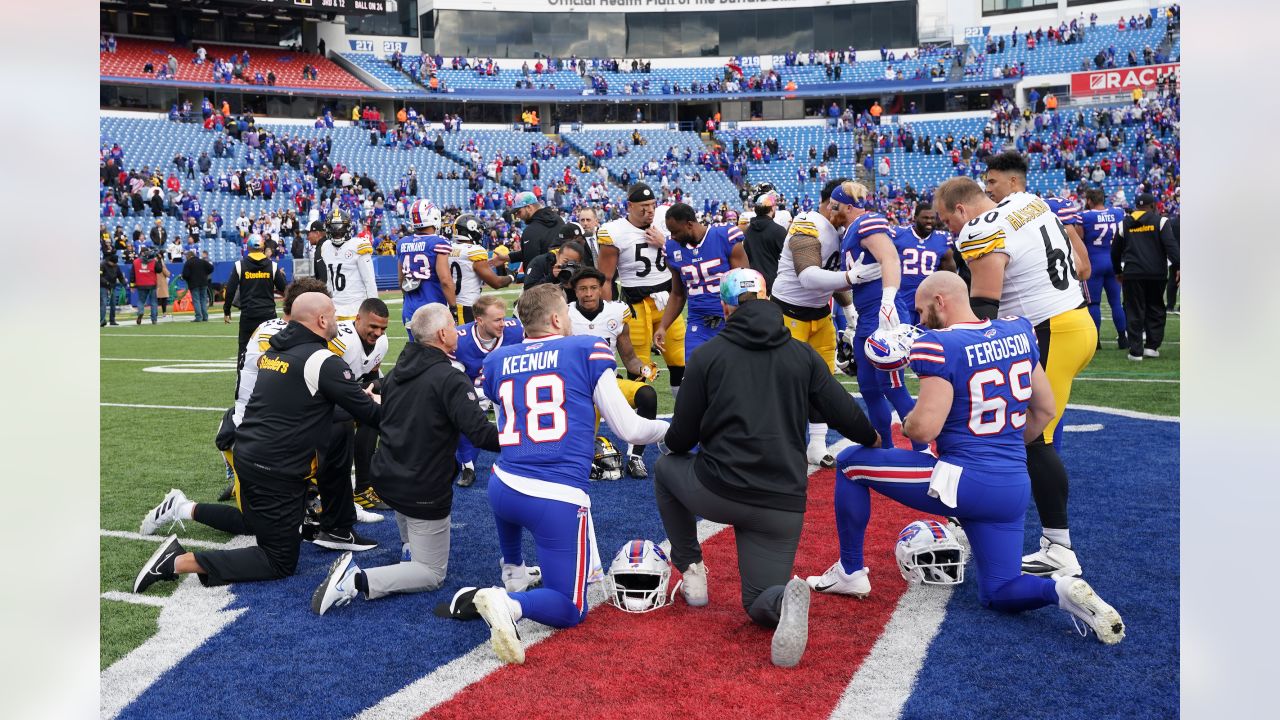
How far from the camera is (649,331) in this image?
9.02 metres

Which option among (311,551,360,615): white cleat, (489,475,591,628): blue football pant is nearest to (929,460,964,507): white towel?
(489,475,591,628): blue football pant

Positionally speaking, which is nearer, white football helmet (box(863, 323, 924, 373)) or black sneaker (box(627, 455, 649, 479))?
white football helmet (box(863, 323, 924, 373))

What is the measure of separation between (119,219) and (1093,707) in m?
32.9

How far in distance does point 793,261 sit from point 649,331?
1.67 m

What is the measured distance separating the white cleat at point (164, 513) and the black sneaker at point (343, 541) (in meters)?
0.88

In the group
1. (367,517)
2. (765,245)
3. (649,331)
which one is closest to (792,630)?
(367,517)

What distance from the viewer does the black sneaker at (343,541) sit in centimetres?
617

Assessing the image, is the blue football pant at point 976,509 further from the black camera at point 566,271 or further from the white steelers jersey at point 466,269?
the white steelers jersey at point 466,269

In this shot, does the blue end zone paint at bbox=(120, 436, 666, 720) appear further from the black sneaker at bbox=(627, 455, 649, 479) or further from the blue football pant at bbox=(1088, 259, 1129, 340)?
the blue football pant at bbox=(1088, 259, 1129, 340)

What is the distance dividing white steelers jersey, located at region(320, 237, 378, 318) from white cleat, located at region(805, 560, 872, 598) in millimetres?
6958

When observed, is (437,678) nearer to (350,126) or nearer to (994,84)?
(350,126)

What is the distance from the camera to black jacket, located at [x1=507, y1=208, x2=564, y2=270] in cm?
1040

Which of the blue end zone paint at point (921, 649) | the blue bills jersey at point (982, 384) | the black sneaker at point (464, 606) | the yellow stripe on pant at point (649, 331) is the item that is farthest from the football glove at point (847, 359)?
the black sneaker at point (464, 606)
